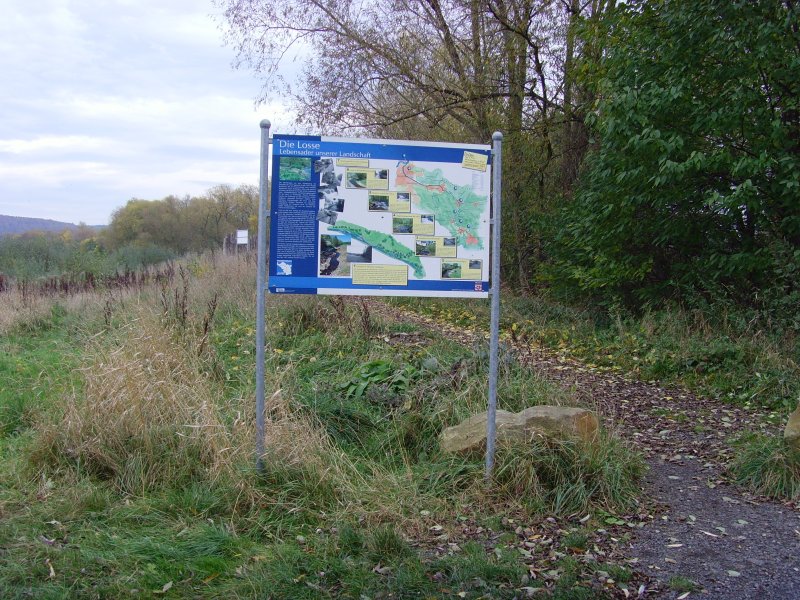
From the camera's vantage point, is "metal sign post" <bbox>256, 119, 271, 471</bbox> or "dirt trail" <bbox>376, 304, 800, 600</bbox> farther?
"metal sign post" <bbox>256, 119, 271, 471</bbox>

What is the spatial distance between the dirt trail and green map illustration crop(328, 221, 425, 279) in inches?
84.9

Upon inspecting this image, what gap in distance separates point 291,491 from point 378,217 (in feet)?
6.16

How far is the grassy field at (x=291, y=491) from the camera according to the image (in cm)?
352

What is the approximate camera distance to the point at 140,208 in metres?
38.2

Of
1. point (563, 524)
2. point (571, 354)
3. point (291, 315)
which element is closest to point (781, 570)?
point (563, 524)

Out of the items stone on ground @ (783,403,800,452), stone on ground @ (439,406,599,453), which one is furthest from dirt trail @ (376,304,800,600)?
stone on ground @ (439,406,599,453)

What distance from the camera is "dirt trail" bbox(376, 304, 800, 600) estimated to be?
11.7 ft

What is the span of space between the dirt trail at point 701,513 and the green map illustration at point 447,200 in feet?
7.04

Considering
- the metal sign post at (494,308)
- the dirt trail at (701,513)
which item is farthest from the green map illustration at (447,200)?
the dirt trail at (701,513)

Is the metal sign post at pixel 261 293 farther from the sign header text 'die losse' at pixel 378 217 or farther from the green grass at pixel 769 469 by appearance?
the green grass at pixel 769 469

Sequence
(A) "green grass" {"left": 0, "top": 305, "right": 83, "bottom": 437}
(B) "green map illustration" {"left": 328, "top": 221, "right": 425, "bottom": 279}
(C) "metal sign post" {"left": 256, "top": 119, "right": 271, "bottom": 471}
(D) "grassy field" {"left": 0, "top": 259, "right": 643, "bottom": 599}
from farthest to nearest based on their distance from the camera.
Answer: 1. (A) "green grass" {"left": 0, "top": 305, "right": 83, "bottom": 437}
2. (B) "green map illustration" {"left": 328, "top": 221, "right": 425, "bottom": 279}
3. (C) "metal sign post" {"left": 256, "top": 119, "right": 271, "bottom": 471}
4. (D) "grassy field" {"left": 0, "top": 259, "right": 643, "bottom": 599}

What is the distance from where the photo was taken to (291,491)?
4441mm

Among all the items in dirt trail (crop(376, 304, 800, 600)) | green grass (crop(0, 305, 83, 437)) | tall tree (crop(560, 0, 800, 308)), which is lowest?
dirt trail (crop(376, 304, 800, 600))

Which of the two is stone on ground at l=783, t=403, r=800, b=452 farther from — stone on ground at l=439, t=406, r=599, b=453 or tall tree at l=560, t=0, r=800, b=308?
tall tree at l=560, t=0, r=800, b=308
